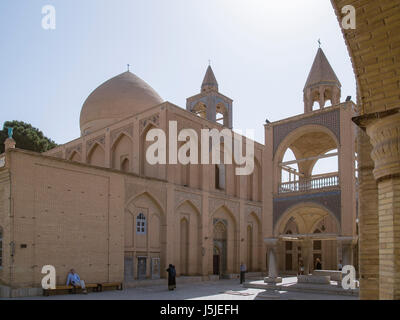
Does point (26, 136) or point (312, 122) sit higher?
point (26, 136)

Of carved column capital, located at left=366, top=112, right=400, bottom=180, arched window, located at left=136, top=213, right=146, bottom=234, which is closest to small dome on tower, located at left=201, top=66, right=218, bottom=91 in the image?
arched window, located at left=136, top=213, right=146, bottom=234

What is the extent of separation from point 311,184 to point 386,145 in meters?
12.3

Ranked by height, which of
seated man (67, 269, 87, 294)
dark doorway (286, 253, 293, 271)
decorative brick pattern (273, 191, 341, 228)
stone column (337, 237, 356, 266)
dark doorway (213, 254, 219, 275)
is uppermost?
decorative brick pattern (273, 191, 341, 228)

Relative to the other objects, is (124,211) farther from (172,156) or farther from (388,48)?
(388,48)

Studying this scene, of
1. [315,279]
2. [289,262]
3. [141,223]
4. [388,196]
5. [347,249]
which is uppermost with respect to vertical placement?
[388,196]

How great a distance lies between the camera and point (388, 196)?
4.85 m

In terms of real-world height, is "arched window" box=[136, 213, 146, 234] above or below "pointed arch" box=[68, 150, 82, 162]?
below

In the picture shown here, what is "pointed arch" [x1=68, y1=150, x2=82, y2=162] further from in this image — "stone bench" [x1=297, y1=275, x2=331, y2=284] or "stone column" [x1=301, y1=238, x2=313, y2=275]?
"stone bench" [x1=297, y1=275, x2=331, y2=284]

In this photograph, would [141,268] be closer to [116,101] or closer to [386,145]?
[116,101]

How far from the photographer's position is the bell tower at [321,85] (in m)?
19.0

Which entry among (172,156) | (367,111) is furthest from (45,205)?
(367,111)

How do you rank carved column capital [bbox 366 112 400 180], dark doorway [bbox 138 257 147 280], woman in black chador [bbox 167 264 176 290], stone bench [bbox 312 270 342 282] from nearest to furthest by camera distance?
carved column capital [bbox 366 112 400 180] → stone bench [bbox 312 270 342 282] → woman in black chador [bbox 167 264 176 290] → dark doorway [bbox 138 257 147 280]

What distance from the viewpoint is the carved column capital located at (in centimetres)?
482

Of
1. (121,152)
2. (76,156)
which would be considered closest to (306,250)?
(121,152)
